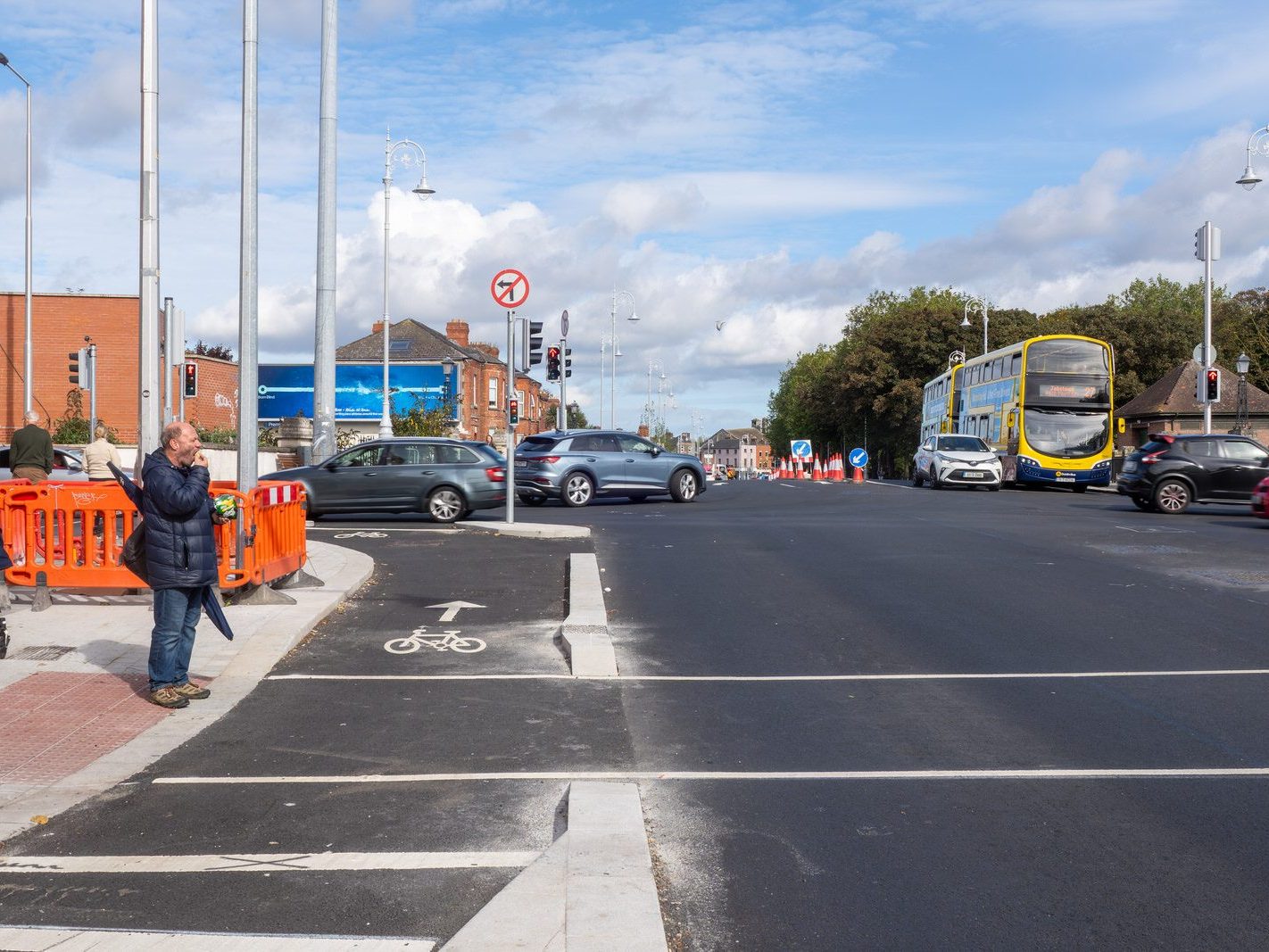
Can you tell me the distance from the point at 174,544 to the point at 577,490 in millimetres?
19112

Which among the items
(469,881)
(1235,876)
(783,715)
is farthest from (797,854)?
(783,715)

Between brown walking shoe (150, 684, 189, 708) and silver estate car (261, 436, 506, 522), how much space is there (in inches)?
552

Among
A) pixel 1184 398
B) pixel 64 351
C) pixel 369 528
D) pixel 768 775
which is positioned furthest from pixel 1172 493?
pixel 1184 398

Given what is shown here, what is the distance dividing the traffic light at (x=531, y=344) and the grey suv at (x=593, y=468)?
12.5 feet

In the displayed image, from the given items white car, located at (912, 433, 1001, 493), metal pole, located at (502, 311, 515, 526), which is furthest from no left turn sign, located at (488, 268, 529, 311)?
white car, located at (912, 433, 1001, 493)

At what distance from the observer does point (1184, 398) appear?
66812mm

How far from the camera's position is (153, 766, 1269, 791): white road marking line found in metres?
6.02

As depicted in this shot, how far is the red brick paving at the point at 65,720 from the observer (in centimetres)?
628

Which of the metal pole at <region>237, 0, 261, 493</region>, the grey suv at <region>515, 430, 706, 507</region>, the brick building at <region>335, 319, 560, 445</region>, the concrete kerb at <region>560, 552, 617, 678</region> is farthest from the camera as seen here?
the brick building at <region>335, 319, 560, 445</region>

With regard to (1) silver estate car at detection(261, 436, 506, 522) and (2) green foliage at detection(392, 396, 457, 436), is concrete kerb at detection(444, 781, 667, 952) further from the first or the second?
(2) green foliage at detection(392, 396, 457, 436)

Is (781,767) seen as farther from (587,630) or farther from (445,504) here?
(445,504)

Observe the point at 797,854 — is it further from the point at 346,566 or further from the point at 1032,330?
the point at 1032,330

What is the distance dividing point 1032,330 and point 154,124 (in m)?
75.4

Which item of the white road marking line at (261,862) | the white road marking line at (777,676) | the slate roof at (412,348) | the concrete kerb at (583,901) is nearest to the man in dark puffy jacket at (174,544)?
the white road marking line at (777,676)
